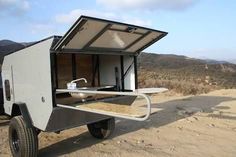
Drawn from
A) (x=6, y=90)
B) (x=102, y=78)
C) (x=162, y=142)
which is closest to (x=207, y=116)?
(x=162, y=142)

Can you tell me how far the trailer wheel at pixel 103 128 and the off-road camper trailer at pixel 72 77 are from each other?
0.03m

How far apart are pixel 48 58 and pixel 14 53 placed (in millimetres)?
1506

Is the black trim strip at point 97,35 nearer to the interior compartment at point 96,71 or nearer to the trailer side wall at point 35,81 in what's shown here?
the trailer side wall at point 35,81

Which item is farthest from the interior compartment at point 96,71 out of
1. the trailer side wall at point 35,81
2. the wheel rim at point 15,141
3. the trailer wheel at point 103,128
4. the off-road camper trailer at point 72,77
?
the wheel rim at point 15,141

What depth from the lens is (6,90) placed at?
22.1 ft

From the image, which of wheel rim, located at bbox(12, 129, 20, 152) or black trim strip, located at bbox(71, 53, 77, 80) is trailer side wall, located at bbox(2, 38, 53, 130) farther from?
black trim strip, located at bbox(71, 53, 77, 80)

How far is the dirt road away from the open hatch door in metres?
1.93

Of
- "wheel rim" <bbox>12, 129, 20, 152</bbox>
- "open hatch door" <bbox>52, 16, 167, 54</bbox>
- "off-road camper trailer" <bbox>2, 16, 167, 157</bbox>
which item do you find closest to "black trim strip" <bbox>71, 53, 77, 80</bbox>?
"off-road camper trailer" <bbox>2, 16, 167, 157</bbox>

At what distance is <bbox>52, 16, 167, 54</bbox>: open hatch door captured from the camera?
490 centimetres

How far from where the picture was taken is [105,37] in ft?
18.3

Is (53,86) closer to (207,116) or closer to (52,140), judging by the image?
(52,140)

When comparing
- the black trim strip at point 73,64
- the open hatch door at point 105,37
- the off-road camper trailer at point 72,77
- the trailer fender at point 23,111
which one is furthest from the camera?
the black trim strip at point 73,64

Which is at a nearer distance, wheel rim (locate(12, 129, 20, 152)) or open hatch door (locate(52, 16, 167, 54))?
open hatch door (locate(52, 16, 167, 54))

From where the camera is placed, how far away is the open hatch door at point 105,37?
4.90 m
